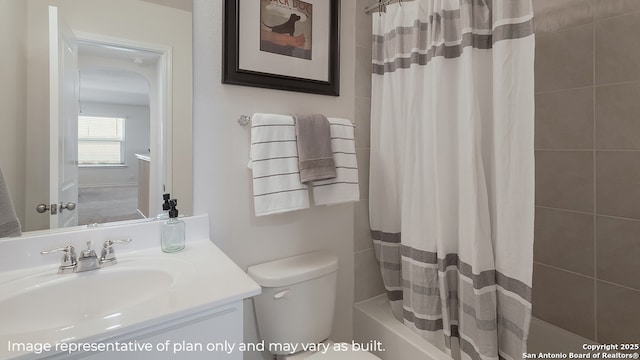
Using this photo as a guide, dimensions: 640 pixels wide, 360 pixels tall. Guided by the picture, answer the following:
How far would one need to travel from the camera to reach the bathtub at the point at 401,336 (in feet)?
4.17

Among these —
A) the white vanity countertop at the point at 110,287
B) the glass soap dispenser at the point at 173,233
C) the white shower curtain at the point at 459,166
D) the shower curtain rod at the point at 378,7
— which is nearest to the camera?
the white vanity countertop at the point at 110,287

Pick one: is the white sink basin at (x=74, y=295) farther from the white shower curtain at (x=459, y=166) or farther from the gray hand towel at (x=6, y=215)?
the white shower curtain at (x=459, y=166)

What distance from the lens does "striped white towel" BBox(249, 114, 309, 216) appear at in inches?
45.9

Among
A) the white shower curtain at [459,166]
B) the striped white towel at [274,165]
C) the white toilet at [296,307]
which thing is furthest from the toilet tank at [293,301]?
the white shower curtain at [459,166]

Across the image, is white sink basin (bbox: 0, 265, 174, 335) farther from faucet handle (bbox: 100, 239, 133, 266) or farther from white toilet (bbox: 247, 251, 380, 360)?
white toilet (bbox: 247, 251, 380, 360)

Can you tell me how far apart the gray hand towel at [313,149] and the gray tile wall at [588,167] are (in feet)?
3.91

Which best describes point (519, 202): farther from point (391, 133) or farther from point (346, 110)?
point (346, 110)

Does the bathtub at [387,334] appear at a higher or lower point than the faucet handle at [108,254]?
lower

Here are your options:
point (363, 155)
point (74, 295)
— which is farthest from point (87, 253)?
point (363, 155)

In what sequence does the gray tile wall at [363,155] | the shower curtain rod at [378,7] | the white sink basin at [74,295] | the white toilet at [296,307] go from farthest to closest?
the gray tile wall at [363,155] < the shower curtain rod at [378,7] < the white toilet at [296,307] < the white sink basin at [74,295]

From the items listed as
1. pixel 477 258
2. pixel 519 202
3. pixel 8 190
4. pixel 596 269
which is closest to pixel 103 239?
pixel 8 190

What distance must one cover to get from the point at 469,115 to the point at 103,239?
1.36 meters

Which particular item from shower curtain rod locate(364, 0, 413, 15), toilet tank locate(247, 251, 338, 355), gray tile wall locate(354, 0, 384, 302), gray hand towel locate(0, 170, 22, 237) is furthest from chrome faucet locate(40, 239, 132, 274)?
shower curtain rod locate(364, 0, 413, 15)

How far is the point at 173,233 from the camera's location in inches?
42.4
